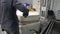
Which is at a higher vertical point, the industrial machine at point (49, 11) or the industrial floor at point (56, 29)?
the industrial machine at point (49, 11)

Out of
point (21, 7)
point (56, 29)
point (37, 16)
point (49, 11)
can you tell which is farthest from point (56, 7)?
point (56, 29)

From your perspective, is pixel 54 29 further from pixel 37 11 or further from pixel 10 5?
pixel 37 11

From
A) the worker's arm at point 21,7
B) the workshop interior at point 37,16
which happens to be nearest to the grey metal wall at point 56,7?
the workshop interior at point 37,16

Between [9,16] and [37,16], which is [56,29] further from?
[37,16]

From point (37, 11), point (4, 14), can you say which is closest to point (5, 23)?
point (4, 14)

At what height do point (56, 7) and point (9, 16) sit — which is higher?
point (56, 7)

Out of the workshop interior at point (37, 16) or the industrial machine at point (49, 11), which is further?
the workshop interior at point (37, 16)

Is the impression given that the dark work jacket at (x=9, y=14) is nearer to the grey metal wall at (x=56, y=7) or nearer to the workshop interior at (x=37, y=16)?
the workshop interior at (x=37, y=16)

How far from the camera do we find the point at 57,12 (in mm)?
2686

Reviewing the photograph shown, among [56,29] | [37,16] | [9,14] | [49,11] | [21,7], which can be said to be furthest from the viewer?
[37,16]

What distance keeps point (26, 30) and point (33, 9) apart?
2.18 ft

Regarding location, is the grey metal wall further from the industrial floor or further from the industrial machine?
the industrial floor

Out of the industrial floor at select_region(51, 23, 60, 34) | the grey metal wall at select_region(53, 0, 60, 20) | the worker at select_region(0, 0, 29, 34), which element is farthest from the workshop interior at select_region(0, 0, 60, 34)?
the industrial floor at select_region(51, 23, 60, 34)

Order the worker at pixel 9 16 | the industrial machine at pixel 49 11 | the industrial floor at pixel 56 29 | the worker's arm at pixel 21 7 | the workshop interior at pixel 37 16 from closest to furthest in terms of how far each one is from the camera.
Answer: the industrial floor at pixel 56 29
the worker's arm at pixel 21 7
the worker at pixel 9 16
the industrial machine at pixel 49 11
the workshop interior at pixel 37 16
